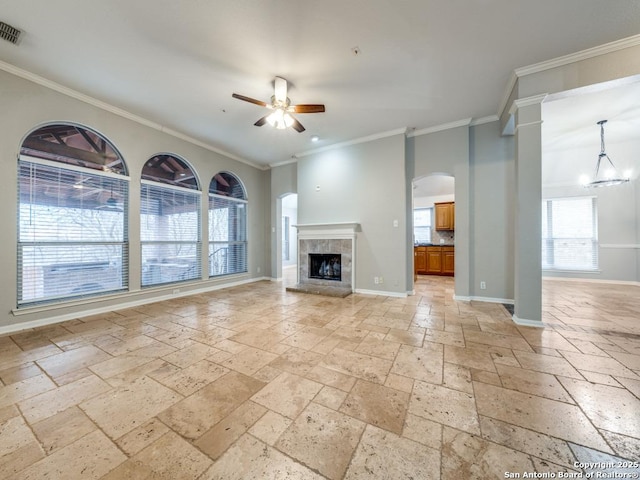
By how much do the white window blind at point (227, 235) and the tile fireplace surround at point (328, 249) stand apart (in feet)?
5.39

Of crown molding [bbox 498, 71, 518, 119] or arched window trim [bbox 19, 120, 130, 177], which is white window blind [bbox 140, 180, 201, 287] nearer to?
arched window trim [bbox 19, 120, 130, 177]

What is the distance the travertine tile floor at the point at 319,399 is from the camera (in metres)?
1.21

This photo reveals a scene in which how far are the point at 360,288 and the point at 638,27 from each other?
15.2 feet

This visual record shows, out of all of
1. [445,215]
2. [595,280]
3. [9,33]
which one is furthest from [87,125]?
[595,280]

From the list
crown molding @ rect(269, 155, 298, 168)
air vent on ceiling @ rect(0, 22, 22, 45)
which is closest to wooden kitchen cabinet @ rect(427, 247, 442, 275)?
crown molding @ rect(269, 155, 298, 168)

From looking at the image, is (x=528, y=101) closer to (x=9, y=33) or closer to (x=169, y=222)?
(x=9, y=33)

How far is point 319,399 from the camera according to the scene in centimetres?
169

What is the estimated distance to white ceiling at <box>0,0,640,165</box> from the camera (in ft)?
7.14

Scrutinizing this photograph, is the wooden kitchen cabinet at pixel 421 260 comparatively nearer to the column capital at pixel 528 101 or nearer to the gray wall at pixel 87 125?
the column capital at pixel 528 101

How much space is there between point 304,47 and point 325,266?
410 centimetres

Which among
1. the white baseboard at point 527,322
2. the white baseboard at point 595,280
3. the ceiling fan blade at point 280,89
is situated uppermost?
the ceiling fan blade at point 280,89

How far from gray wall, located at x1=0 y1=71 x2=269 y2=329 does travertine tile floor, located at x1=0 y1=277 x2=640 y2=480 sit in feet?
1.61

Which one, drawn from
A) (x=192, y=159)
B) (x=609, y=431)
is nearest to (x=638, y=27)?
(x=609, y=431)

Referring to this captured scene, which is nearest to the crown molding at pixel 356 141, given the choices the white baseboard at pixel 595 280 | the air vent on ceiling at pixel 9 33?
the air vent on ceiling at pixel 9 33
